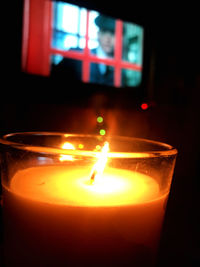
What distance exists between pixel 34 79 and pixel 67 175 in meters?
0.41

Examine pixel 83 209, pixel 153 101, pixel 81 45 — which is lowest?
pixel 83 209

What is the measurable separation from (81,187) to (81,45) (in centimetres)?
87

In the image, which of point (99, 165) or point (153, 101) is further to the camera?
point (153, 101)

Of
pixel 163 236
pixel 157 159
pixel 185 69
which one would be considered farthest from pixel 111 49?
pixel 157 159

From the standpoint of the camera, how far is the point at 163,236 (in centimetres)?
58

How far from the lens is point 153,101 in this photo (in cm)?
86

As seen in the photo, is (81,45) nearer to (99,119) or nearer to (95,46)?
(95,46)

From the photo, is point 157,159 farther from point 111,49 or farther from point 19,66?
point 111,49

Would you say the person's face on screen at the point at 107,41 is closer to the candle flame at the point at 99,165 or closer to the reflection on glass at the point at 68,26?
the reflection on glass at the point at 68,26

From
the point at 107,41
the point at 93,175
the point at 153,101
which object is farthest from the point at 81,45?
the point at 93,175

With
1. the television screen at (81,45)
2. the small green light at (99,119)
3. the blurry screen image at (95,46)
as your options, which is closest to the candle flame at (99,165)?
the small green light at (99,119)

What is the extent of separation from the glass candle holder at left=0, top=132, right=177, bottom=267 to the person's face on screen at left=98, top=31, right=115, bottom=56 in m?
0.95

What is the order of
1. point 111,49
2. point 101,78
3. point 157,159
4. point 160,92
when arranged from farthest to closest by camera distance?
1. point 111,49
2. point 101,78
3. point 160,92
4. point 157,159

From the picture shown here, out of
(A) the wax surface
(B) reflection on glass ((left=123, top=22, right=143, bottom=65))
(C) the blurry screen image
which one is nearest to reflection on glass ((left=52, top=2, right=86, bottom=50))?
(C) the blurry screen image
